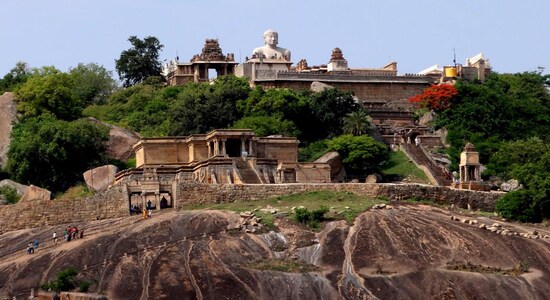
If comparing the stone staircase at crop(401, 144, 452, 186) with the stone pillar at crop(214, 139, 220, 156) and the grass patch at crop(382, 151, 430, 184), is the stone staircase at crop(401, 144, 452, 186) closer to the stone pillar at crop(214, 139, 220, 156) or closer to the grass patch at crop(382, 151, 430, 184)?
the grass patch at crop(382, 151, 430, 184)

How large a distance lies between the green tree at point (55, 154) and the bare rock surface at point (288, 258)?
45.5 feet

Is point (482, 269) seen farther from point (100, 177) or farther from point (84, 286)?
point (100, 177)

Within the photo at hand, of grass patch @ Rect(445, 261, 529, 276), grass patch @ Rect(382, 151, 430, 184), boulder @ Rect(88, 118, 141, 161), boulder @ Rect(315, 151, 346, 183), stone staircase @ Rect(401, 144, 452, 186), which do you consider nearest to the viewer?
grass patch @ Rect(445, 261, 529, 276)

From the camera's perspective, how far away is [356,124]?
88125 millimetres

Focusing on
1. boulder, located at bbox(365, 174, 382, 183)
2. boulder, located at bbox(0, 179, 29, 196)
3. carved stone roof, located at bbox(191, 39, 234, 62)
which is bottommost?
boulder, located at bbox(365, 174, 382, 183)

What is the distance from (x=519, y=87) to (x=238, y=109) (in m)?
20.2

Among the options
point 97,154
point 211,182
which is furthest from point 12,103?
point 211,182

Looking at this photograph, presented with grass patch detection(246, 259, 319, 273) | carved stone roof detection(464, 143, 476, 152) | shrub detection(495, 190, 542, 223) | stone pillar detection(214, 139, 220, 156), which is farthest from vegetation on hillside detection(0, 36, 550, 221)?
grass patch detection(246, 259, 319, 273)

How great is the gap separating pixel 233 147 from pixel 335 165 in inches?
263

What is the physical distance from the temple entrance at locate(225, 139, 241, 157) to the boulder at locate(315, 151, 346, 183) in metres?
5.15

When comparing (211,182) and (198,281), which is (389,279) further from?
(211,182)

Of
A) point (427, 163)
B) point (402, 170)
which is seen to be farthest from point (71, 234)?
point (427, 163)

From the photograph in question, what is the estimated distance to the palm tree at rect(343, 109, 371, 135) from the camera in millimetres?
88062

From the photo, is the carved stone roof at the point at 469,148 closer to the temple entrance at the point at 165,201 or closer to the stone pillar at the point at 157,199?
the temple entrance at the point at 165,201
